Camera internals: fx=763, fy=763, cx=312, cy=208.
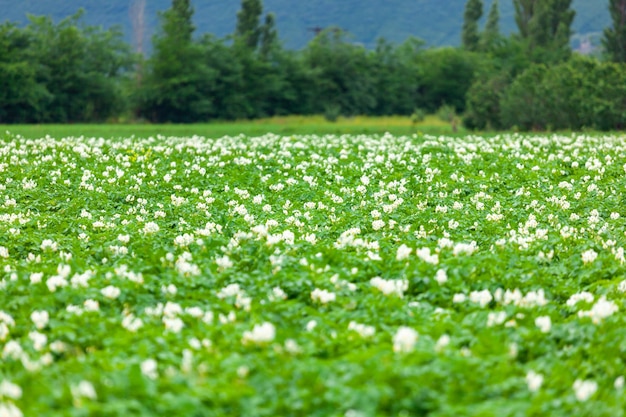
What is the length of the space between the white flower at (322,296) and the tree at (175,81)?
194 ft

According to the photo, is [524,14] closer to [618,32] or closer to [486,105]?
[618,32]

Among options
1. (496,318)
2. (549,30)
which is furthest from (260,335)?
(549,30)

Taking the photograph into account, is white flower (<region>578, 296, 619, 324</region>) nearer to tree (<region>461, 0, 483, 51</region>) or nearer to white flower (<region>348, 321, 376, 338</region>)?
white flower (<region>348, 321, 376, 338</region>)

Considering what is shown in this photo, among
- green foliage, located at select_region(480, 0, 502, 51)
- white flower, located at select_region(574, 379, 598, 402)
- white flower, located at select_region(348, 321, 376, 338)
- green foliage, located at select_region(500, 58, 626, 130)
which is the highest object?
green foliage, located at select_region(480, 0, 502, 51)

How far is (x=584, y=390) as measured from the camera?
4.88 metres

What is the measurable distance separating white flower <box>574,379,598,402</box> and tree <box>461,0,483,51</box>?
3439 inches

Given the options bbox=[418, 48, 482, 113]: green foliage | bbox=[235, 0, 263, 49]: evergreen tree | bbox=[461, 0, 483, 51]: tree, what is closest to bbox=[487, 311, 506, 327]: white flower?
bbox=[235, 0, 263, 49]: evergreen tree

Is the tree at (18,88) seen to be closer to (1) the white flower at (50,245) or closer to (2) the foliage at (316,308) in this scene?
(2) the foliage at (316,308)

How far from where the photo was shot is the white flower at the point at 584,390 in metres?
4.86

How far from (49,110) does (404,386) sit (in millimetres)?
58930

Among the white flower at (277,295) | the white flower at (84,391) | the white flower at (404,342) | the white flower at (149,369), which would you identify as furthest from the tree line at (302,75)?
the white flower at (84,391)

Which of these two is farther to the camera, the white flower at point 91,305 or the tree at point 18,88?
the tree at point 18,88

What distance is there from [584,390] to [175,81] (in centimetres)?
6158

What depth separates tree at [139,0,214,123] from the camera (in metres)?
64.9
